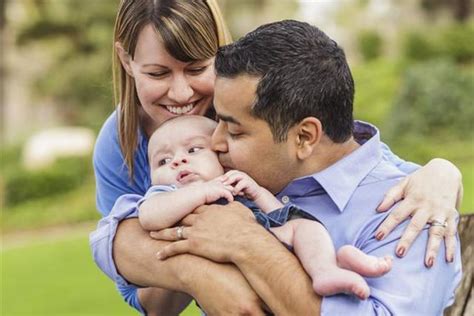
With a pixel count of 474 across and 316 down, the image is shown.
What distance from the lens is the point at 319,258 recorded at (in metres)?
2.38

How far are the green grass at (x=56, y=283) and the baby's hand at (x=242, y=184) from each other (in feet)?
24.2

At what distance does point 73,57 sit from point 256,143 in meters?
23.4

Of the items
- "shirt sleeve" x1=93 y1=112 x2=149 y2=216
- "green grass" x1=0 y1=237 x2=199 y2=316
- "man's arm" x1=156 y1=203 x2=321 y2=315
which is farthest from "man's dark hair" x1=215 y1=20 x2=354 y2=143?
"green grass" x1=0 y1=237 x2=199 y2=316

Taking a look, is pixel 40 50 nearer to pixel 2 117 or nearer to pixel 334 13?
pixel 2 117

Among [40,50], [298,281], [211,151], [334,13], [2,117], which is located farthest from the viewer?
[334,13]

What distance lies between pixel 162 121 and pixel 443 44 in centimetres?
1728

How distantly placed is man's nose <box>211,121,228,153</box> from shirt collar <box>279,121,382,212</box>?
0.20 m

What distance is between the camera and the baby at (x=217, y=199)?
232 cm

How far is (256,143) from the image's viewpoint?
8.29ft

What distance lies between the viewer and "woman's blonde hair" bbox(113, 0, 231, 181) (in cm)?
298

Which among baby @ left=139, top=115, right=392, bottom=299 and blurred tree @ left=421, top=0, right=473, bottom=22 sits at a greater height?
baby @ left=139, top=115, right=392, bottom=299

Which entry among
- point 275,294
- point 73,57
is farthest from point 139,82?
point 73,57

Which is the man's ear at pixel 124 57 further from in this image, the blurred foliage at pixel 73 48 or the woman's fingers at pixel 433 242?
the blurred foliage at pixel 73 48

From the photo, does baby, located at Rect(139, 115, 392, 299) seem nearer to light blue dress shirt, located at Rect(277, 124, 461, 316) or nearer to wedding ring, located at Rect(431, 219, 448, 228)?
light blue dress shirt, located at Rect(277, 124, 461, 316)
